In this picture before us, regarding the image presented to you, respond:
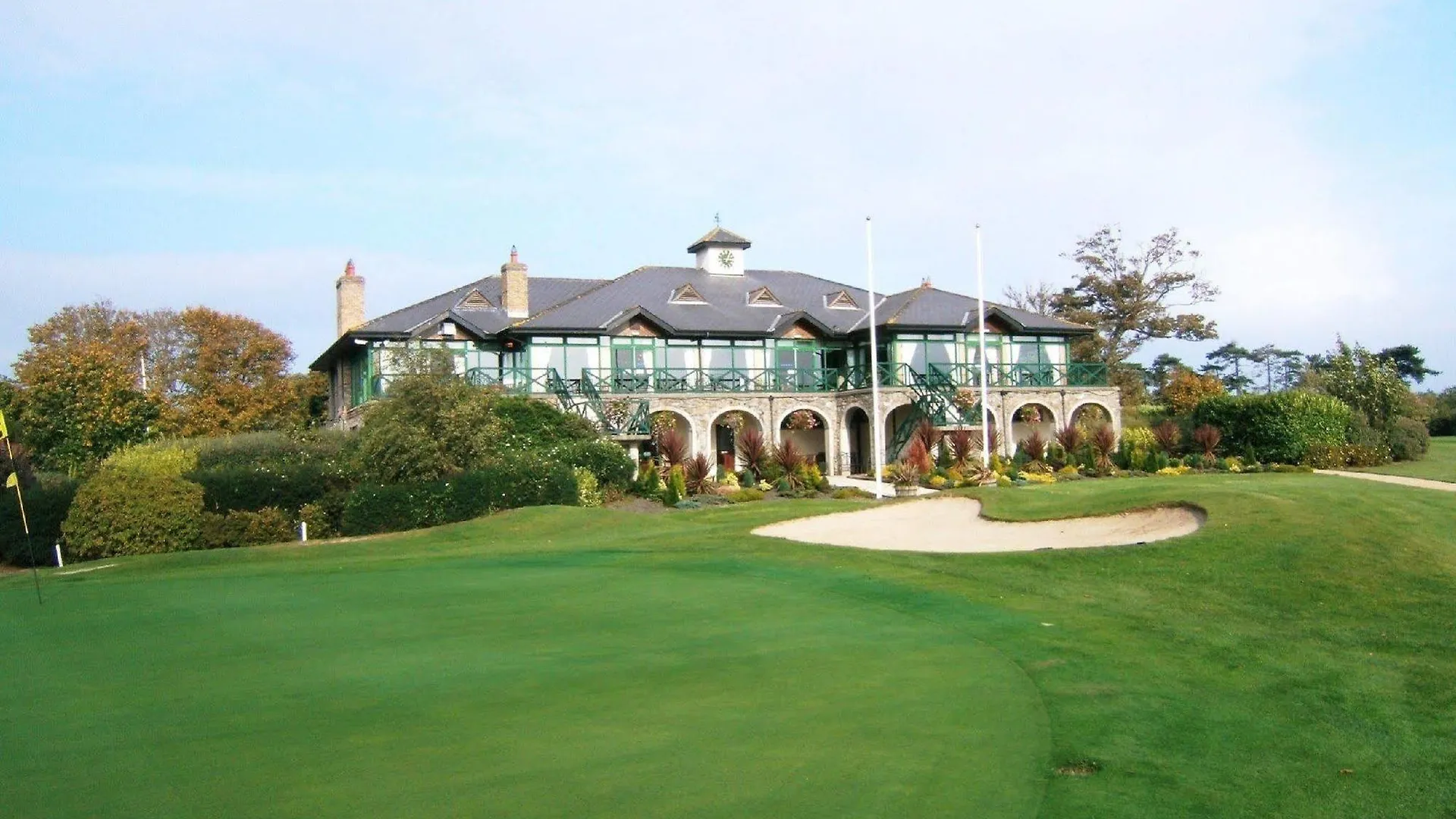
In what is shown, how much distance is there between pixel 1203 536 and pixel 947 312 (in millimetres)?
30356

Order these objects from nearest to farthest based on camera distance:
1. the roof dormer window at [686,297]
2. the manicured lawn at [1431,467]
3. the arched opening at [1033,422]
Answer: the manicured lawn at [1431,467] → the arched opening at [1033,422] → the roof dormer window at [686,297]

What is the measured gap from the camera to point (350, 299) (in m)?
43.5

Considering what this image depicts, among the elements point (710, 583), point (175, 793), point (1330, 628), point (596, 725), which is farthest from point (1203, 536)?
point (175, 793)

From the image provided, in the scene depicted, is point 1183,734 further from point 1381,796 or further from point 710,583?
point 710,583

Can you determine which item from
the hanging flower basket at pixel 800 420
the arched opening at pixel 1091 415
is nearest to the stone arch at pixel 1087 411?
the arched opening at pixel 1091 415

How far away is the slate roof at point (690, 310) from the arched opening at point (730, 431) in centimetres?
293

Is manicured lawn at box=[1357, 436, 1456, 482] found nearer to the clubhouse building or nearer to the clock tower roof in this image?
the clubhouse building

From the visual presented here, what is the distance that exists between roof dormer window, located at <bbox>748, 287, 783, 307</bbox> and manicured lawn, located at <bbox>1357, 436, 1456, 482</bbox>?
68.6 ft

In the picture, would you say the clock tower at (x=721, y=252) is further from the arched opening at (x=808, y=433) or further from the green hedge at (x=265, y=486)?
the green hedge at (x=265, y=486)

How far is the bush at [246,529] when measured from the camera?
87.7 feet

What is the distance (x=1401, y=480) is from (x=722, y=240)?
26263 mm

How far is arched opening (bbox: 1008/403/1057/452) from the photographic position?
44594 mm

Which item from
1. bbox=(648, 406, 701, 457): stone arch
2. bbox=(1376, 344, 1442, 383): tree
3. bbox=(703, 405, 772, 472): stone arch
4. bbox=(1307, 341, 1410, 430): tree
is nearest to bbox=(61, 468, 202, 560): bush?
bbox=(648, 406, 701, 457): stone arch

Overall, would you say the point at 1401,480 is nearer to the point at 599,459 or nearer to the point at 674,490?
the point at 674,490
